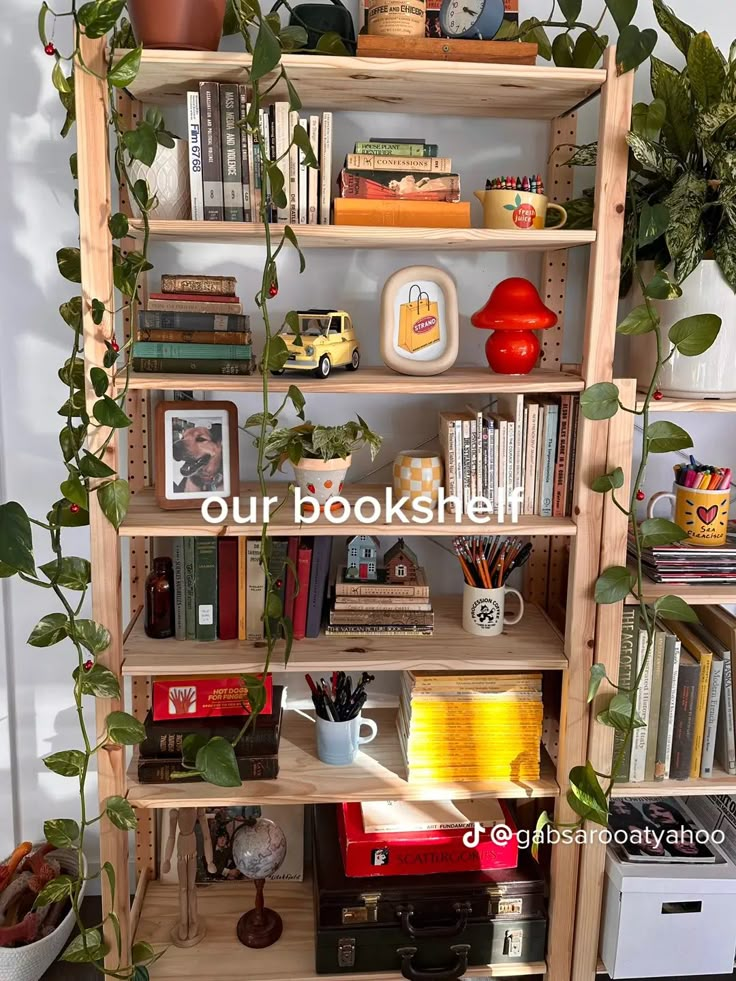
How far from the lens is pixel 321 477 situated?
5.26 ft

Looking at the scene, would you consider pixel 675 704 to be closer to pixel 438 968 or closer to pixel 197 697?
pixel 438 968

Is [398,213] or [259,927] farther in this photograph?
[259,927]

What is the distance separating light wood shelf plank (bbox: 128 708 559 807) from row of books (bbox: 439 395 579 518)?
552 mm

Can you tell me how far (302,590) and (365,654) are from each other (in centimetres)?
18

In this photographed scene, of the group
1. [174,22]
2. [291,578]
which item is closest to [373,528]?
[291,578]

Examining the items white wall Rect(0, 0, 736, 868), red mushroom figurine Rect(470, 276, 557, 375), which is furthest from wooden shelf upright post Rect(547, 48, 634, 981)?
white wall Rect(0, 0, 736, 868)

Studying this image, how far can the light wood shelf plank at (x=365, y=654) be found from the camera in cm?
159

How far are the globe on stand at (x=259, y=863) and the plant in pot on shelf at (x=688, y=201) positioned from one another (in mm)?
1198

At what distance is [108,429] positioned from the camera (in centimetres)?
149

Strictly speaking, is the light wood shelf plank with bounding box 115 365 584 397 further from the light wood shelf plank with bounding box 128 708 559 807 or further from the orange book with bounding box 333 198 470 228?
the light wood shelf plank with bounding box 128 708 559 807

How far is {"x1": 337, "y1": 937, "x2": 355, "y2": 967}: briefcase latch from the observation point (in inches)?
67.3

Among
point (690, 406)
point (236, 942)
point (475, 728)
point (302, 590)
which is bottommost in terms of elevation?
point (236, 942)

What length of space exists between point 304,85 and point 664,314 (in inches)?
31.0

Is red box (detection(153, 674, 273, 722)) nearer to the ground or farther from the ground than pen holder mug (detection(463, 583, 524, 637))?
nearer to the ground
